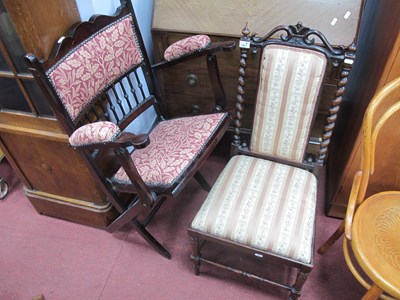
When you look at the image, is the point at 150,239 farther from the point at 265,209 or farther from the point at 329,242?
the point at 329,242

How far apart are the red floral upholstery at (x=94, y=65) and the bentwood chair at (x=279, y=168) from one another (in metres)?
0.50

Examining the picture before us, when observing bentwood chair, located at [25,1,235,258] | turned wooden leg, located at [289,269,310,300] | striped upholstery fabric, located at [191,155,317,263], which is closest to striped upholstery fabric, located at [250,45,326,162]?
striped upholstery fabric, located at [191,155,317,263]

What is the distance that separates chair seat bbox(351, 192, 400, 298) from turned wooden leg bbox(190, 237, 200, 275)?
22.4 inches

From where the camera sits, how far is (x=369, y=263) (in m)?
1.02

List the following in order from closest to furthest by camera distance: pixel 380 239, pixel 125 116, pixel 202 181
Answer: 1. pixel 380 239
2. pixel 125 116
3. pixel 202 181

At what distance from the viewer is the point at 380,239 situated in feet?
3.59

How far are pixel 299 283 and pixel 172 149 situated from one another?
70 cm

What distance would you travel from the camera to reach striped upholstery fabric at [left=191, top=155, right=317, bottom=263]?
109 cm

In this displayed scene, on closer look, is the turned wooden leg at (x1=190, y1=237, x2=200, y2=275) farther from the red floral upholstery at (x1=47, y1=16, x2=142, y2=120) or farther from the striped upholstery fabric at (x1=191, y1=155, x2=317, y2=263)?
the red floral upholstery at (x1=47, y1=16, x2=142, y2=120)

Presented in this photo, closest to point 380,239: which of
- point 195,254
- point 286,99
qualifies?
point 286,99

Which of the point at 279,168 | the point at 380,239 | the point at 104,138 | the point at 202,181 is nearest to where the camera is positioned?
the point at 104,138

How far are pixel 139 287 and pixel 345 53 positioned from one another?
4.21ft

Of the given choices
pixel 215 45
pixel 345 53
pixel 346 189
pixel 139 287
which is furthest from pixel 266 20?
pixel 139 287

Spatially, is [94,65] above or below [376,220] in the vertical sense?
above
